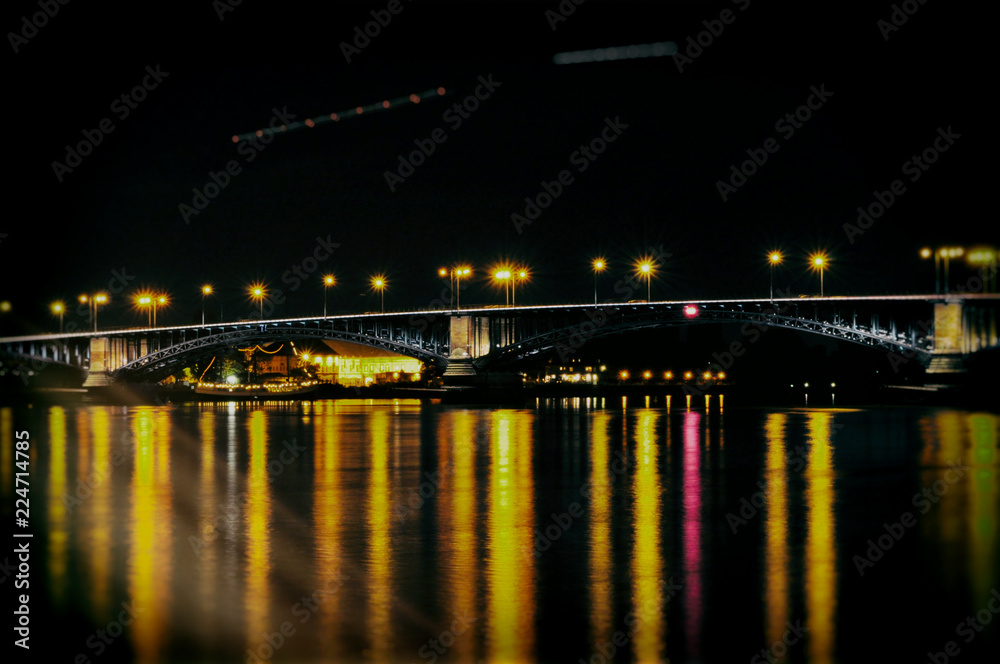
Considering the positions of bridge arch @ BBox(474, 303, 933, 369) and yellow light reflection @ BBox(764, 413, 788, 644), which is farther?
bridge arch @ BBox(474, 303, 933, 369)

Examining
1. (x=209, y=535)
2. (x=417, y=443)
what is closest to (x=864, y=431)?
(x=417, y=443)

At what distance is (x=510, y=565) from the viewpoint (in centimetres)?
1513

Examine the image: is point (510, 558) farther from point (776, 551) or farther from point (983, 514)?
point (983, 514)

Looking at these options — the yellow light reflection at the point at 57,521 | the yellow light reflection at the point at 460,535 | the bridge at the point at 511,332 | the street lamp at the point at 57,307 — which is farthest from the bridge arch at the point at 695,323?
the yellow light reflection at the point at 57,521

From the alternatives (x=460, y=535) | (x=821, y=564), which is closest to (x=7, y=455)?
(x=460, y=535)

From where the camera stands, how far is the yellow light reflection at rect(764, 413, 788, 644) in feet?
39.6

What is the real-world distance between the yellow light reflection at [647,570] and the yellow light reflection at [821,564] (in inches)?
64.5

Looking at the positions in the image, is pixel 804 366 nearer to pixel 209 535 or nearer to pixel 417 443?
pixel 417 443

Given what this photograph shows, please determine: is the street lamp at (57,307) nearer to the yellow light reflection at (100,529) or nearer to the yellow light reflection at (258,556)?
the yellow light reflection at (100,529)

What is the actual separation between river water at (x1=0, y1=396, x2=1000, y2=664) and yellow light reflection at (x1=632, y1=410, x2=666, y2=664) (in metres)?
0.04

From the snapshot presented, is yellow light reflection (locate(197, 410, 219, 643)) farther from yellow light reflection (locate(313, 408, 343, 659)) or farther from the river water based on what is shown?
yellow light reflection (locate(313, 408, 343, 659))

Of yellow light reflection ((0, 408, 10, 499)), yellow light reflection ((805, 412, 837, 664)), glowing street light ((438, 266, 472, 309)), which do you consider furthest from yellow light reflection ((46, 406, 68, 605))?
glowing street light ((438, 266, 472, 309))

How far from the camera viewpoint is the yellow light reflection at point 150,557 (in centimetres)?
1154

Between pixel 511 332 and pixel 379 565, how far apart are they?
102412 millimetres
